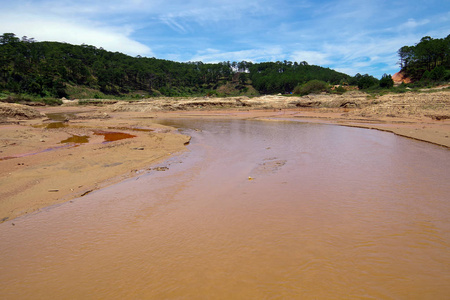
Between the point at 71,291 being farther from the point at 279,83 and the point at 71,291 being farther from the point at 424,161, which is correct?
the point at 279,83

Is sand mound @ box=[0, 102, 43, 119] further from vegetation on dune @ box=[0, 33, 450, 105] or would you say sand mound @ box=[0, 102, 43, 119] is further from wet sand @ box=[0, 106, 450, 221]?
vegetation on dune @ box=[0, 33, 450, 105]

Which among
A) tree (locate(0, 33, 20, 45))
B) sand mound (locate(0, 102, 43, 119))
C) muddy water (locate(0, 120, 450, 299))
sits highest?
tree (locate(0, 33, 20, 45))

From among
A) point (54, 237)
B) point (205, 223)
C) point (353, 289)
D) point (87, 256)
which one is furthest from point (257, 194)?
point (54, 237)

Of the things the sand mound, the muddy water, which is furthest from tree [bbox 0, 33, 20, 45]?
the muddy water

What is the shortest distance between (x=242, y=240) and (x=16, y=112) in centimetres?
2153

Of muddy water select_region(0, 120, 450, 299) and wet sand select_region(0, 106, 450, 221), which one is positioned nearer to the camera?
muddy water select_region(0, 120, 450, 299)

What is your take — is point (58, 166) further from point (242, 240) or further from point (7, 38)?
point (7, 38)

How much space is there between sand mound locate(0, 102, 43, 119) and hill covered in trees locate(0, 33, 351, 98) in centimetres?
2929

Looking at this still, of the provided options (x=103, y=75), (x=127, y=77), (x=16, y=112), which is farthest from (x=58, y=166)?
(x=127, y=77)

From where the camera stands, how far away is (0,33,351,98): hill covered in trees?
1828 inches

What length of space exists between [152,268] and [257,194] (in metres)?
2.66

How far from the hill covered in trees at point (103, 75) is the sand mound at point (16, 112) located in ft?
96.1

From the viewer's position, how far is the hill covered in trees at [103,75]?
46.4 meters

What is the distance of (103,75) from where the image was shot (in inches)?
2345
